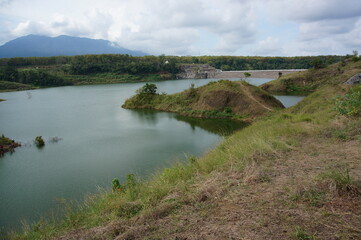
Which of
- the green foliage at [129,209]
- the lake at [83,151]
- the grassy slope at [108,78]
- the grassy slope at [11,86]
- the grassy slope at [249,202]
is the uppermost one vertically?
the grassy slope at [108,78]

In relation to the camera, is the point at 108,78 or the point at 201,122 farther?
the point at 108,78

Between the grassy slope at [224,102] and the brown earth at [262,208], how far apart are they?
1752 centimetres

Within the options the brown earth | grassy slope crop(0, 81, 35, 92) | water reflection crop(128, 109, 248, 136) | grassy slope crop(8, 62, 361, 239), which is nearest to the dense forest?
grassy slope crop(0, 81, 35, 92)

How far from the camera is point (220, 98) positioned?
78.8ft

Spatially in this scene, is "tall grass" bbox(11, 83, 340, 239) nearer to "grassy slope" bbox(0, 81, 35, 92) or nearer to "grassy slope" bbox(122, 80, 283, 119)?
"grassy slope" bbox(122, 80, 283, 119)

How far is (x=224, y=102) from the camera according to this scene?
2383cm

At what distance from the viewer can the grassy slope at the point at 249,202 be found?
3.10 metres

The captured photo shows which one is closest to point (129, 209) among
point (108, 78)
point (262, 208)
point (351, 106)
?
point (262, 208)

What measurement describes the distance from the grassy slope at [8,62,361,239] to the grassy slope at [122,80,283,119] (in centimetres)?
1665

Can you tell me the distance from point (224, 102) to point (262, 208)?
20728mm

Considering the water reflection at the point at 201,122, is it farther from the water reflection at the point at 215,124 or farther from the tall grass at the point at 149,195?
the tall grass at the point at 149,195

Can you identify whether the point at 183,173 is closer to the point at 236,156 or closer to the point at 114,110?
the point at 236,156

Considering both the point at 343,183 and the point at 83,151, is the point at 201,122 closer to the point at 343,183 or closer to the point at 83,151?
the point at 83,151

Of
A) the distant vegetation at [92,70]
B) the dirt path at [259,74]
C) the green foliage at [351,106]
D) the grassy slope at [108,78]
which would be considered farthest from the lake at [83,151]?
the dirt path at [259,74]
